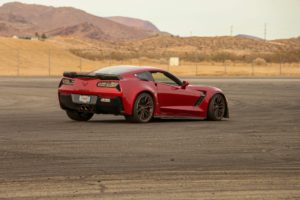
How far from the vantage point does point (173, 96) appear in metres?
19.7

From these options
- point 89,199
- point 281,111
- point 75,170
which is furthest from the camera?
point 281,111

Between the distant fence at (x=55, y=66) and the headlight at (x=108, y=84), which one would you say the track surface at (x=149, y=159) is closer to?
the headlight at (x=108, y=84)

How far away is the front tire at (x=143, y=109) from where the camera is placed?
1864 centimetres

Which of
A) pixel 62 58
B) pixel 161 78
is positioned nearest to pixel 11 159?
pixel 161 78

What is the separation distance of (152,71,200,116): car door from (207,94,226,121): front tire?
Answer: 417 millimetres

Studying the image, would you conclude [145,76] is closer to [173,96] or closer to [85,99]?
[173,96]

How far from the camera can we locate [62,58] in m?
87.6

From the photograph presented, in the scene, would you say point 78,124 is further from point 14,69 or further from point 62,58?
point 62,58

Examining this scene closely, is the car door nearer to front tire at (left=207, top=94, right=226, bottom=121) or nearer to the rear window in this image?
front tire at (left=207, top=94, right=226, bottom=121)

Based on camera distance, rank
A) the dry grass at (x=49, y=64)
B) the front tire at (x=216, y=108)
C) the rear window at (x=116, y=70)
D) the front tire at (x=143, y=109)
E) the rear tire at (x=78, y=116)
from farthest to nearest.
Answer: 1. the dry grass at (x=49, y=64)
2. the front tire at (x=216, y=108)
3. the rear tire at (x=78, y=116)
4. the rear window at (x=116, y=70)
5. the front tire at (x=143, y=109)

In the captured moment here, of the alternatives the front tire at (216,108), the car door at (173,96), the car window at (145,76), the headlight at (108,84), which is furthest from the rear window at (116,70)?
the front tire at (216,108)

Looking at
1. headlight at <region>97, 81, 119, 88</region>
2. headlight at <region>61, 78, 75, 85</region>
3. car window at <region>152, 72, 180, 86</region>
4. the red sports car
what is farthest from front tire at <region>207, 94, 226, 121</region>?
headlight at <region>61, 78, 75, 85</region>

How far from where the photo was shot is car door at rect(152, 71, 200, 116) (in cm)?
1947

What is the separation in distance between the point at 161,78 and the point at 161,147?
6.36m
